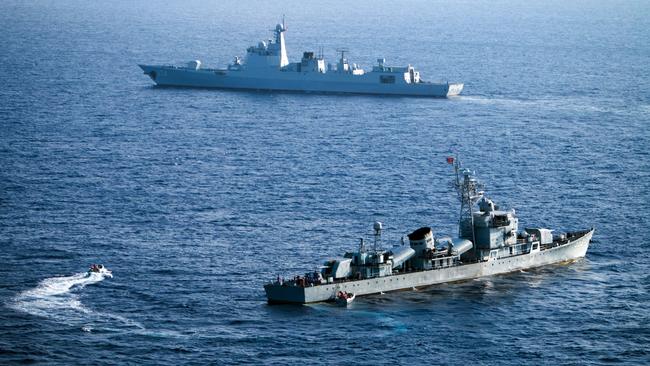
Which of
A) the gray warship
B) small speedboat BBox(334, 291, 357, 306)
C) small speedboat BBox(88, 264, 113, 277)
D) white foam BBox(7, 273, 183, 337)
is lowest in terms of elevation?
white foam BBox(7, 273, 183, 337)

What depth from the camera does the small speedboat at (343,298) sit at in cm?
11481

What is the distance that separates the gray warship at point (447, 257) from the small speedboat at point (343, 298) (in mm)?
579

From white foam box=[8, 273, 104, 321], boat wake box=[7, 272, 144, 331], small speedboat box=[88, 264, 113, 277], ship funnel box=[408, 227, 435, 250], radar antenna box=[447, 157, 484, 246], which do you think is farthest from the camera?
radar antenna box=[447, 157, 484, 246]

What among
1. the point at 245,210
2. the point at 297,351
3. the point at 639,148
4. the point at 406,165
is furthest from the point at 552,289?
the point at 639,148

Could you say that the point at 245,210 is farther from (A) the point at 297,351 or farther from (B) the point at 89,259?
(A) the point at 297,351

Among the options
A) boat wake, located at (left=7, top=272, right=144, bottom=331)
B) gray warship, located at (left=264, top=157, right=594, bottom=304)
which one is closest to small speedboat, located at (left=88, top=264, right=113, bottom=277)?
boat wake, located at (left=7, top=272, right=144, bottom=331)

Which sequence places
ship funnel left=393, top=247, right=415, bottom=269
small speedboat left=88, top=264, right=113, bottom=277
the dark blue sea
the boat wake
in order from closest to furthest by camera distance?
the dark blue sea < the boat wake < ship funnel left=393, top=247, right=415, bottom=269 < small speedboat left=88, top=264, right=113, bottom=277

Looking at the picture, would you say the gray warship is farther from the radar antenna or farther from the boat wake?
the boat wake

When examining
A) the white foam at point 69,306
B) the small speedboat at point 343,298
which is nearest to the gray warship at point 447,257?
the small speedboat at point 343,298

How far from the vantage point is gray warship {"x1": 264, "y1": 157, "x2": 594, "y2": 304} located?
115750mm

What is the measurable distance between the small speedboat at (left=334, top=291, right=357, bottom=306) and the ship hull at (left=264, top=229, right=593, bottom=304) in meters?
0.52

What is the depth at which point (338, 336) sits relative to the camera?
106688 mm

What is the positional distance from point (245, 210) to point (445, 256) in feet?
106

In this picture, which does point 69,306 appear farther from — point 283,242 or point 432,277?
point 432,277
